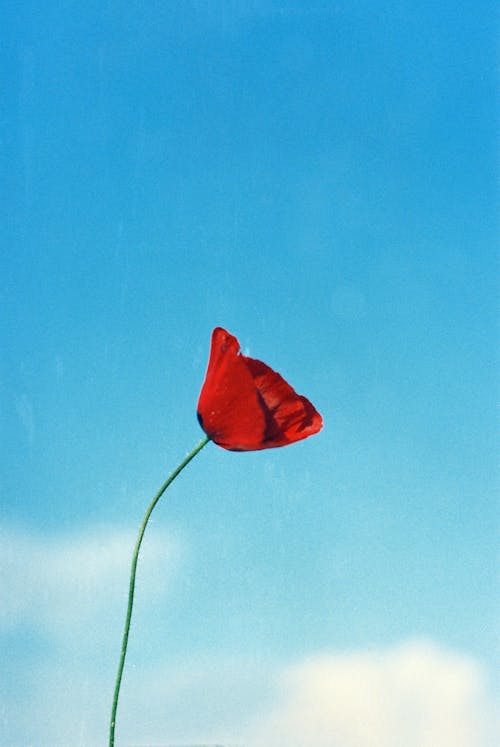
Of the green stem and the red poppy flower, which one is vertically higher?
the red poppy flower

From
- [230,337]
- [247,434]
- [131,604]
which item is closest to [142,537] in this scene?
[131,604]

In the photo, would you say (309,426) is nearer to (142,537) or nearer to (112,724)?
(142,537)

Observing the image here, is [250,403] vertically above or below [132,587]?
above

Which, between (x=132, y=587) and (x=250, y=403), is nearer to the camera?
(x=132, y=587)

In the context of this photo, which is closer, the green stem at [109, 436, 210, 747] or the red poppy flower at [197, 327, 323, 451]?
the green stem at [109, 436, 210, 747]

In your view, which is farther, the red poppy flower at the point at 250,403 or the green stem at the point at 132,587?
the red poppy flower at the point at 250,403

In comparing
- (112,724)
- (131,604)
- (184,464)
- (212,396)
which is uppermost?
(212,396)

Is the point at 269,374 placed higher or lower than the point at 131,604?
higher

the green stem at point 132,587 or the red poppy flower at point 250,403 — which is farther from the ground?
the red poppy flower at point 250,403
